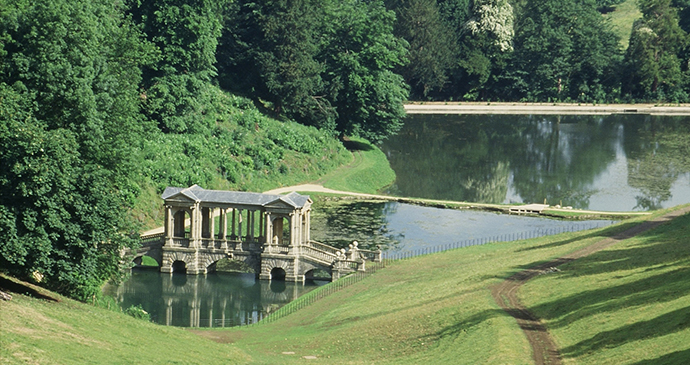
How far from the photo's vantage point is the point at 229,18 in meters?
156

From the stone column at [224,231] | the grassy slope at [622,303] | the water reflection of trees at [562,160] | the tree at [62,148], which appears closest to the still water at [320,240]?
the stone column at [224,231]

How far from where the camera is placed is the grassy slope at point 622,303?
50.8 m

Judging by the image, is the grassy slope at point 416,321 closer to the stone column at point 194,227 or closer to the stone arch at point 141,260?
the stone column at point 194,227

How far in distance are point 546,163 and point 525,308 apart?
10022 cm

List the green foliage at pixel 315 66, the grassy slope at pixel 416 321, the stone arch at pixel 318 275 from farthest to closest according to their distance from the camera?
the green foliage at pixel 315 66 < the stone arch at pixel 318 275 < the grassy slope at pixel 416 321

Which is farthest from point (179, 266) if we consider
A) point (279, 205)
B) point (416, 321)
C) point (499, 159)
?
point (499, 159)

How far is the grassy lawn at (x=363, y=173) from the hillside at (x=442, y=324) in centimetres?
5277

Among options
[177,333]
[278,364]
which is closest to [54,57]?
[177,333]

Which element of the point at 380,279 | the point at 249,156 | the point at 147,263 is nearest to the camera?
the point at 380,279

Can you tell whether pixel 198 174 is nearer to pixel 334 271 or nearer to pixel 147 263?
pixel 147 263

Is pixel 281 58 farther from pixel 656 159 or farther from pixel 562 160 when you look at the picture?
pixel 656 159

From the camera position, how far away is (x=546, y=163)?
531ft

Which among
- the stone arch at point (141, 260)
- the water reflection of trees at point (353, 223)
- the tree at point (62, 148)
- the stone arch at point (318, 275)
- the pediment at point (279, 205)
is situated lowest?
the stone arch at point (318, 275)

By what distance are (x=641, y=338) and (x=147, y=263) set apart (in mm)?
54040
